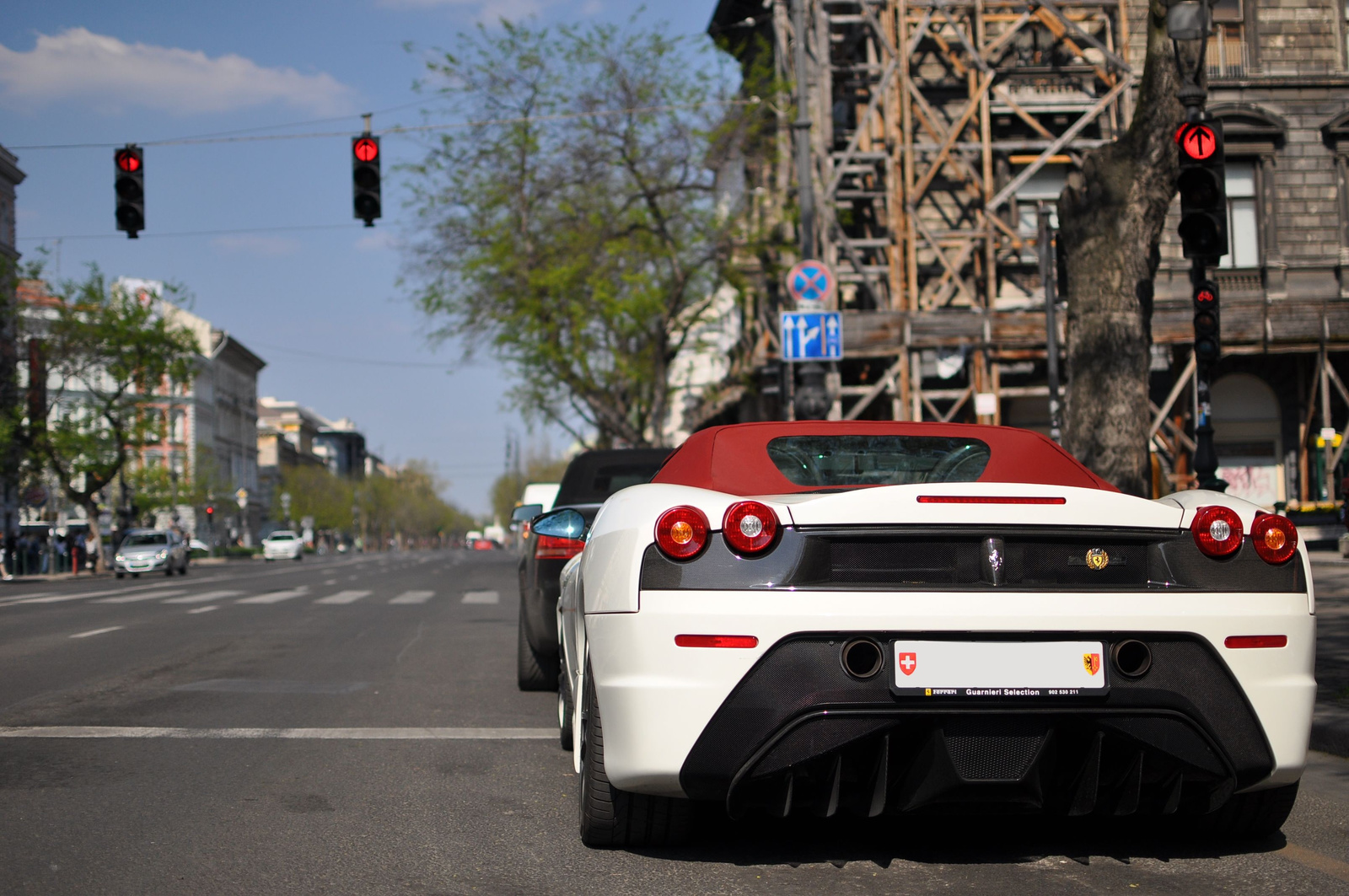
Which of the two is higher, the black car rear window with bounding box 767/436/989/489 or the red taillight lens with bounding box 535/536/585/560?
the black car rear window with bounding box 767/436/989/489

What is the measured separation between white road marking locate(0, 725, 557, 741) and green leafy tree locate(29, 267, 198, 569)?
43693 mm

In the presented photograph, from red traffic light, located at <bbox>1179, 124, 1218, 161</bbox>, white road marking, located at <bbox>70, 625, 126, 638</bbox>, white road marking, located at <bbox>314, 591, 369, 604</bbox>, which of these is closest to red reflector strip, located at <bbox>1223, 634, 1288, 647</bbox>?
red traffic light, located at <bbox>1179, 124, 1218, 161</bbox>

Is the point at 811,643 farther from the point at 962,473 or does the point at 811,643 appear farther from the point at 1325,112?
the point at 1325,112

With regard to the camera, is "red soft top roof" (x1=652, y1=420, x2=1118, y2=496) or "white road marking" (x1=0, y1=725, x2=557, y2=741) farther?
"white road marking" (x1=0, y1=725, x2=557, y2=741)

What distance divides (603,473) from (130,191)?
36.5 ft

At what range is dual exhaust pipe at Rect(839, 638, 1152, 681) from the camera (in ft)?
12.6

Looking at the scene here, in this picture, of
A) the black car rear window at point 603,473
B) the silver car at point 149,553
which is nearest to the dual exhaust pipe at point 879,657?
the black car rear window at point 603,473

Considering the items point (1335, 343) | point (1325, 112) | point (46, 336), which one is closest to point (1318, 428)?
point (1335, 343)

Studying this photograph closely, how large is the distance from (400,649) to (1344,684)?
24.6 feet

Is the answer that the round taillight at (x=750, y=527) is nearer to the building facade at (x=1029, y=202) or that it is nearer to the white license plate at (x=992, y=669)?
the white license plate at (x=992, y=669)

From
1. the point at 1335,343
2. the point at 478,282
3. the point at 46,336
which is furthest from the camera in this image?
the point at 46,336

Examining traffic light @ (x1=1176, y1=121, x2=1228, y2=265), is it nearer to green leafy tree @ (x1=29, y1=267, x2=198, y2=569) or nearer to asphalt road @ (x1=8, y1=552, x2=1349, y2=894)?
asphalt road @ (x1=8, y1=552, x2=1349, y2=894)

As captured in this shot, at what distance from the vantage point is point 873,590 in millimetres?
3865

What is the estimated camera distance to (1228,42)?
100.0ft
